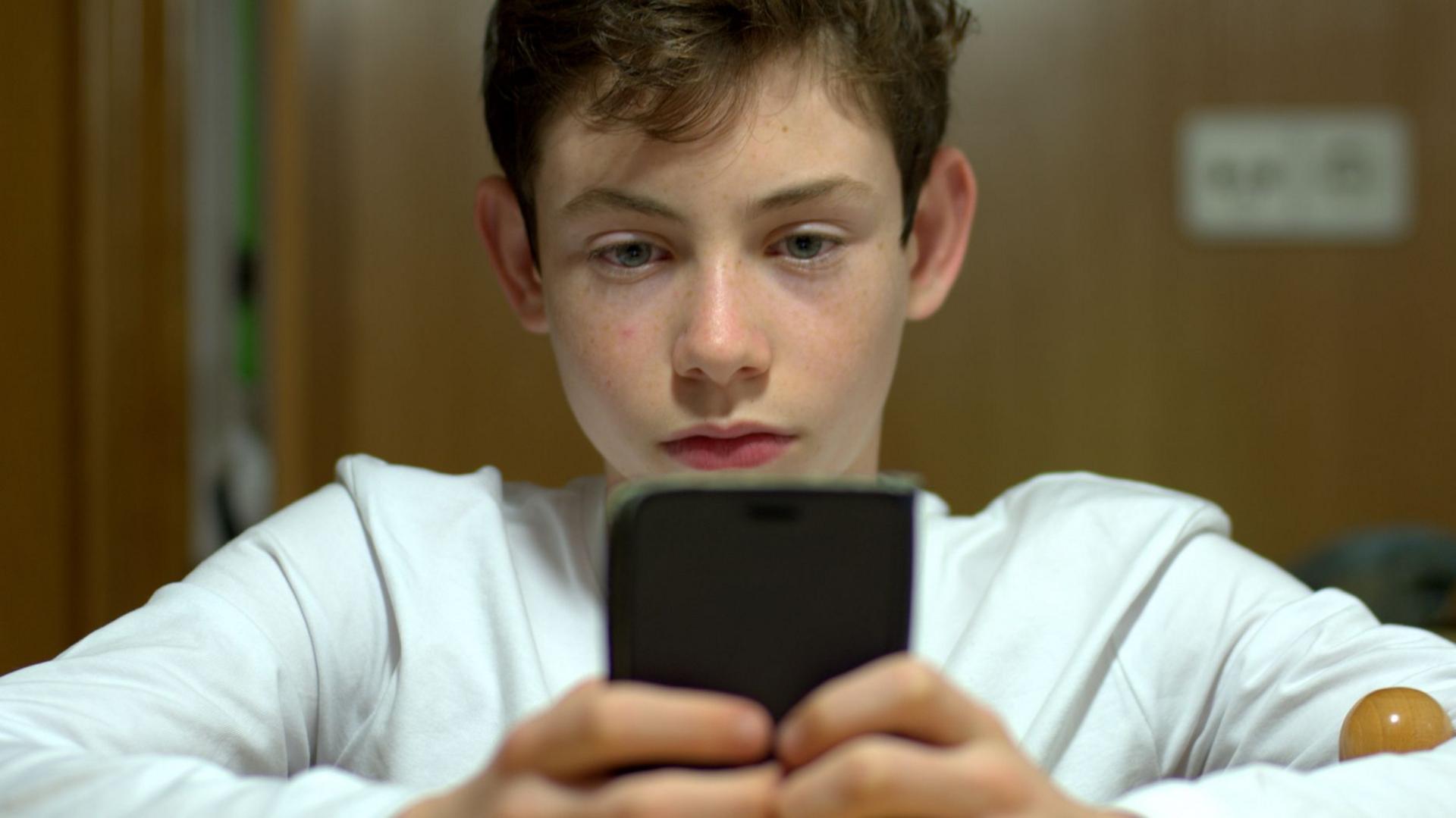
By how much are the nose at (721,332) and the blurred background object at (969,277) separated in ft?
2.49

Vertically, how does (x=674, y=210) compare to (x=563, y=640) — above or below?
above

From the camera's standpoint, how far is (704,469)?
696 mm

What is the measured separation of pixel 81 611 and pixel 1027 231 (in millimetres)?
1069

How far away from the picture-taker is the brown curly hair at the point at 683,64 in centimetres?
69

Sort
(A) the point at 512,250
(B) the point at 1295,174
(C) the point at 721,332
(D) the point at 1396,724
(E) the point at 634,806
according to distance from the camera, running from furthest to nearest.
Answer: (B) the point at 1295,174
(A) the point at 512,250
(C) the point at 721,332
(D) the point at 1396,724
(E) the point at 634,806

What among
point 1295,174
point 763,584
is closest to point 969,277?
point 1295,174

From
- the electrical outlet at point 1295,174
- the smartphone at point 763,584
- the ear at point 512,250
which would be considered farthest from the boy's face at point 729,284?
the electrical outlet at point 1295,174

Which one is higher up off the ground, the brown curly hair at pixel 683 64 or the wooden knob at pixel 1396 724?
the brown curly hair at pixel 683 64

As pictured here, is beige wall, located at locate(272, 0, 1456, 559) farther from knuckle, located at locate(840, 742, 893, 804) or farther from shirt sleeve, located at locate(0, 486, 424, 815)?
knuckle, located at locate(840, 742, 893, 804)

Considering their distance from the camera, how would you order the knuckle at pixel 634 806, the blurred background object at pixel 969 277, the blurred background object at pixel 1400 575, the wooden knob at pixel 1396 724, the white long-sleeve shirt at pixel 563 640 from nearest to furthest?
the knuckle at pixel 634 806 < the wooden knob at pixel 1396 724 < the white long-sleeve shirt at pixel 563 640 < the blurred background object at pixel 1400 575 < the blurred background object at pixel 969 277

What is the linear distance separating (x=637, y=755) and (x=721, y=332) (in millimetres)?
322

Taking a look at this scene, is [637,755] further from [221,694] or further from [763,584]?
[221,694]

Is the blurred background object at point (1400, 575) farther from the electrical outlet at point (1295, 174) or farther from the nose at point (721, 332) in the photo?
the nose at point (721, 332)

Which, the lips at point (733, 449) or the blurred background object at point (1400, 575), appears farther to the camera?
the blurred background object at point (1400, 575)
